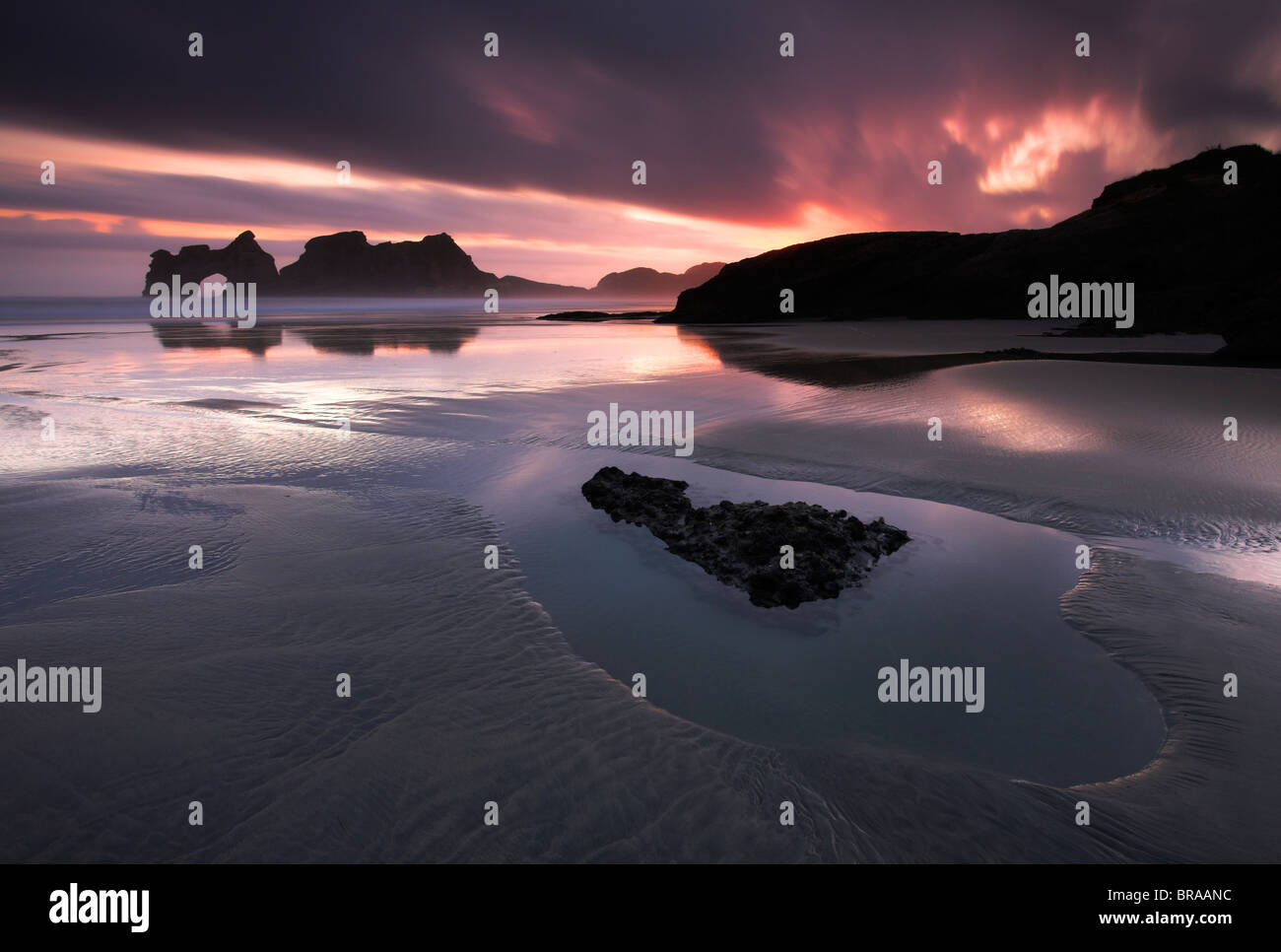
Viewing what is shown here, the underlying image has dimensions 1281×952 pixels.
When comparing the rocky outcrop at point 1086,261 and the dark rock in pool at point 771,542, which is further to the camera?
the rocky outcrop at point 1086,261

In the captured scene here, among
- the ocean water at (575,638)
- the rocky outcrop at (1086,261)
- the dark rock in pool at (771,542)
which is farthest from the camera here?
the rocky outcrop at (1086,261)

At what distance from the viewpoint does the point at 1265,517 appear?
262 inches

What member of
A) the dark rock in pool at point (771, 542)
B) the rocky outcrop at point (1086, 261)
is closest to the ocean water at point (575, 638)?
the dark rock in pool at point (771, 542)

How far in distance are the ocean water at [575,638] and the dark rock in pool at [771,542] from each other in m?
0.23

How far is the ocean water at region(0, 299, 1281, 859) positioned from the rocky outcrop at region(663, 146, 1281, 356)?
2172 centimetres

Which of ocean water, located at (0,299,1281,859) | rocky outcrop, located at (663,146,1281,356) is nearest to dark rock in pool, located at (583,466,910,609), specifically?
ocean water, located at (0,299,1281,859)

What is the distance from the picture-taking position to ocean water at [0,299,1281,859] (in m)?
2.98

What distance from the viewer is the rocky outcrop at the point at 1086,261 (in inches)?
1469

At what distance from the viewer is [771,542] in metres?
5.61

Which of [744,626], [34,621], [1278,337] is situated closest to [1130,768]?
[744,626]

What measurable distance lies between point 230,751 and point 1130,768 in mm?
4798

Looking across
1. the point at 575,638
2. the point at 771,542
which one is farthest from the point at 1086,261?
the point at 575,638

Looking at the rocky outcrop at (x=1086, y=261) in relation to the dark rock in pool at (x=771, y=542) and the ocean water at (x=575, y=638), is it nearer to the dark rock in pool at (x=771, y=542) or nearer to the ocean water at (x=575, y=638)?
the ocean water at (x=575, y=638)
